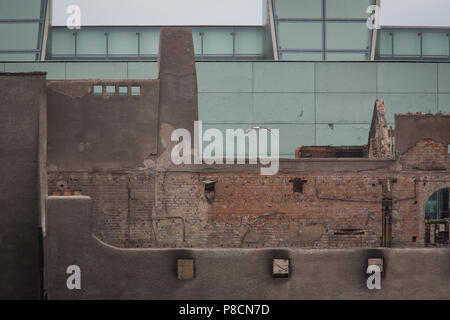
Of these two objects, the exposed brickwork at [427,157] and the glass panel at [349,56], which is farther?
the glass panel at [349,56]

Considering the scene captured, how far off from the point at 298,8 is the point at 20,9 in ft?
37.3

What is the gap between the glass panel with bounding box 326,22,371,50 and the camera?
19938 millimetres

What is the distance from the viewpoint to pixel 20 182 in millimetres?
10719

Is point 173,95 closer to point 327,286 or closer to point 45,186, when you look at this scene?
point 45,186

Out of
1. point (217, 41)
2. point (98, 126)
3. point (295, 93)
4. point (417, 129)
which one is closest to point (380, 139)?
point (417, 129)

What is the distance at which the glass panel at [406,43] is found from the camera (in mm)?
20766

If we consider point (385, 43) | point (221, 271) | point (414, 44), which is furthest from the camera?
point (414, 44)

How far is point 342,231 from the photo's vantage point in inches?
443

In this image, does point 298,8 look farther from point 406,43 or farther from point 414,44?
point 414,44

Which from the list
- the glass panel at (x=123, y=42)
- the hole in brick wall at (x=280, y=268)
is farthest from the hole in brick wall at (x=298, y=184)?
the glass panel at (x=123, y=42)

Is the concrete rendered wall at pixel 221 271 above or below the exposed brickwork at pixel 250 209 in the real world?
below

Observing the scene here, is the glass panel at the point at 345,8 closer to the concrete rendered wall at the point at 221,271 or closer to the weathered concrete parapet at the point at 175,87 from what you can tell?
the weathered concrete parapet at the point at 175,87

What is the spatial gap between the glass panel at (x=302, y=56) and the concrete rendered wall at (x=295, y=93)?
1.88 ft

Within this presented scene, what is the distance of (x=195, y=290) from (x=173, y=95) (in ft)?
14.5
